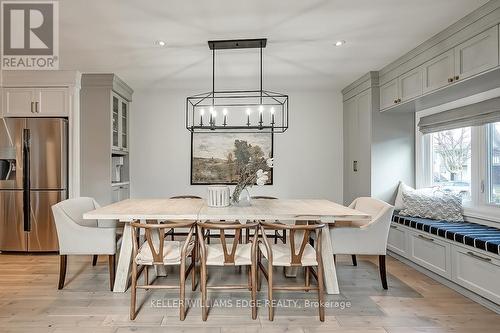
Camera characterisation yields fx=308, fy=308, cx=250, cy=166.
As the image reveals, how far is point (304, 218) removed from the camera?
8.59 ft

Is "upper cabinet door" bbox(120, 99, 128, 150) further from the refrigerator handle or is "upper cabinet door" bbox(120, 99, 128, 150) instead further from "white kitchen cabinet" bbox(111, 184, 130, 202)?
the refrigerator handle

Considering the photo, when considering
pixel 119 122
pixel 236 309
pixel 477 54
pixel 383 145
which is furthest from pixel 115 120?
pixel 477 54

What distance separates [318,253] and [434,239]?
154 centimetres

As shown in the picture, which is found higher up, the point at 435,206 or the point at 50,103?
the point at 50,103

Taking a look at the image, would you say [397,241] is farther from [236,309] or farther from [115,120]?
[115,120]

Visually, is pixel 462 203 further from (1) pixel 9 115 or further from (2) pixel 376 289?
(1) pixel 9 115

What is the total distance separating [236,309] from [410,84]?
9.93ft

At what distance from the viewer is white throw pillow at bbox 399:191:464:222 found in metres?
3.46

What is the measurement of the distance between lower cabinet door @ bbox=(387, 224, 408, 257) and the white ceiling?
208 centimetres

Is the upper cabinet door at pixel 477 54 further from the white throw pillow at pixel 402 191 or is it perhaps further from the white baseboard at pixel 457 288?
the white baseboard at pixel 457 288

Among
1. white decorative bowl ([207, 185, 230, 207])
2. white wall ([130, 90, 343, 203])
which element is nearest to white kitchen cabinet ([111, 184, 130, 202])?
white wall ([130, 90, 343, 203])

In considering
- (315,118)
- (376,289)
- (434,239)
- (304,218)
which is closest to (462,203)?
(434,239)

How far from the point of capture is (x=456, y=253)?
9.30 ft

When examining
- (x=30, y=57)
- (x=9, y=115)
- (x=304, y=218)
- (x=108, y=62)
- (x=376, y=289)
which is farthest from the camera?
(x=9, y=115)
